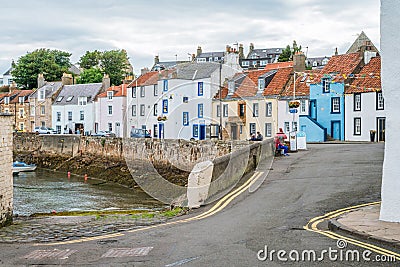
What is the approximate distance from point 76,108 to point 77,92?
299 centimetres

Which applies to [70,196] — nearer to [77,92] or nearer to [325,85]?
[325,85]

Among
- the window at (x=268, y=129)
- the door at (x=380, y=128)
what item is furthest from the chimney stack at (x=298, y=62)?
the door at (x=380, y=128)

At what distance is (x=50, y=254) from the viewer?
956 cm

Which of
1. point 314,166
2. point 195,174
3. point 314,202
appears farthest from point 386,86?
point 314,166

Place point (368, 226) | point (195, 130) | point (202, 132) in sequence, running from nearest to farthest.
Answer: point (368, 226) < point (202, 132) < point (195, 130)

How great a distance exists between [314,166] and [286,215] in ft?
29.6

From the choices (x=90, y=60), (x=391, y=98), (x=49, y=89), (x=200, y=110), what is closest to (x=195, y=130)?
(x=200, y=110)

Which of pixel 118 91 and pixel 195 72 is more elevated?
pixel 195 72

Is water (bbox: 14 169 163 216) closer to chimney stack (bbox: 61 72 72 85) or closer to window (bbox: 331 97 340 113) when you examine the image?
window (bbox: 331 97 340 113)

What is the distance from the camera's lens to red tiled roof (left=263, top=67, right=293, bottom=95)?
4948cm

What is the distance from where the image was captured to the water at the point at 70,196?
1107 inches

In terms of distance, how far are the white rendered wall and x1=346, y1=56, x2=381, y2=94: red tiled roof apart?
30840 mm

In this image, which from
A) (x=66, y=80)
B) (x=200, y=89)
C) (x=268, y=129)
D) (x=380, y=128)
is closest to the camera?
(x=380, y=128)

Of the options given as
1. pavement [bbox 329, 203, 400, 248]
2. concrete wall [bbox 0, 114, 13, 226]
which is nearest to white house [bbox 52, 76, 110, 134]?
concrete wall [bbox 0, 114, 13, 226]
